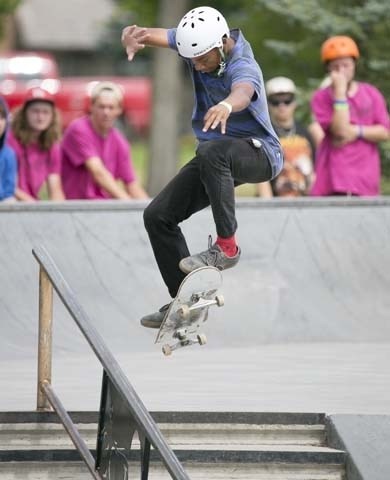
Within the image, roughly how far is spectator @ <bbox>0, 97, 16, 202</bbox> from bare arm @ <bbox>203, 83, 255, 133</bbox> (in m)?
3.54

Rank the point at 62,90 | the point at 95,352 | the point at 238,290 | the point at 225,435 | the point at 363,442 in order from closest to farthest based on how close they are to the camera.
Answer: the point at 95,352, the point at 363,442, the point at 225,435, the point at 238,290, the point at 62,90

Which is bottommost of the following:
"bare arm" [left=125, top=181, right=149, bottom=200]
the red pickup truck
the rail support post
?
the rail support post

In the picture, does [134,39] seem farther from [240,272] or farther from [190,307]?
[240,272]

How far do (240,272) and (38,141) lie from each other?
2.23 metres

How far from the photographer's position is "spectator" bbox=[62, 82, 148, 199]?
11.5 m

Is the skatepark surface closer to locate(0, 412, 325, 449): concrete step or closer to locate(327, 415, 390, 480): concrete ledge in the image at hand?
locate(0, 412, 325, 449): concrete step

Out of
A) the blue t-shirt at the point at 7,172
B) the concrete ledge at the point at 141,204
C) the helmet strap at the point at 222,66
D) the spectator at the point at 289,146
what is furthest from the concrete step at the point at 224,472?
the spectator at the point at 289,146

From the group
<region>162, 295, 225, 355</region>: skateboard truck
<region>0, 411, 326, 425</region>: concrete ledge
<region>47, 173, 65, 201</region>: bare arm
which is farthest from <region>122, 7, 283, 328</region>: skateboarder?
<region>47, 173, 65, 201</region>: bare arm

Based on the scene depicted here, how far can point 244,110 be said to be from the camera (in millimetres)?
8109

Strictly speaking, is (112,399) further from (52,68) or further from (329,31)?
(52,68)

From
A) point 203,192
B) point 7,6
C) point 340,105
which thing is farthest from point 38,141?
point 7,6

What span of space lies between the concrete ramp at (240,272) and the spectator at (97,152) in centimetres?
117

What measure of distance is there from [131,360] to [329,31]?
6642 millimetres

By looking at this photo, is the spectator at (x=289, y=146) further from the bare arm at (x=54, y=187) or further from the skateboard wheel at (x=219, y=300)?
the skateboard wheel at (x=219, y=300)
